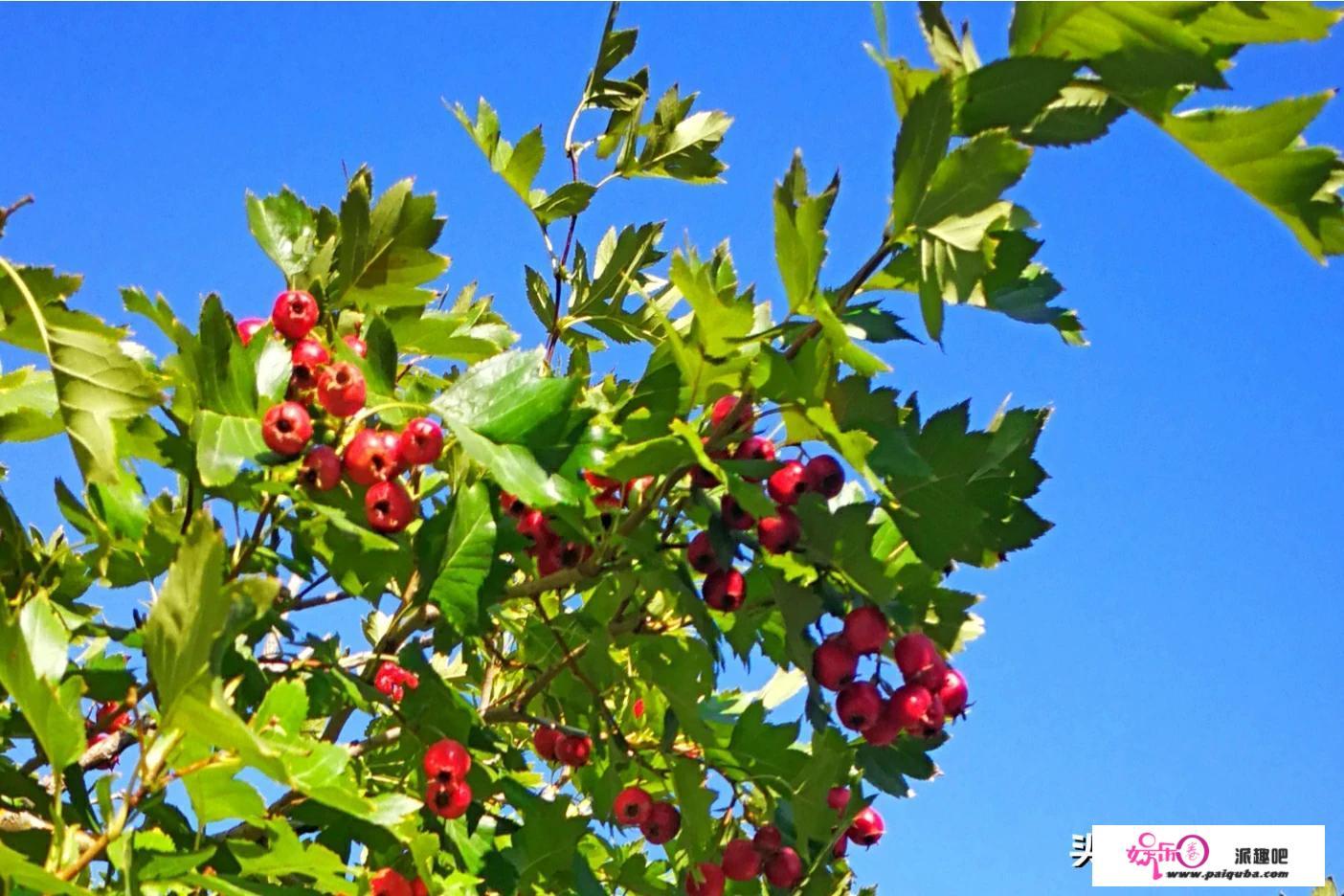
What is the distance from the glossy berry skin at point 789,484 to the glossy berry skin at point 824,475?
0.01 metres

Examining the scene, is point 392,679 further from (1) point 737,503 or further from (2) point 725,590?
(1) point 737,503

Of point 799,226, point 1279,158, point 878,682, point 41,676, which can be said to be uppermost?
point 1279,158

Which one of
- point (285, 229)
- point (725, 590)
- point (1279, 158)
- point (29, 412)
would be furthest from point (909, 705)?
point (29, 412)

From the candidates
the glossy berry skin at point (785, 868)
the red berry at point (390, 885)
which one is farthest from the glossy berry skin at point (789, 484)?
the red berry at point (390, 885)

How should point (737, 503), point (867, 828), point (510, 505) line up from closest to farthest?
point (737, 503) → point (510, 505) → point (867, 828)

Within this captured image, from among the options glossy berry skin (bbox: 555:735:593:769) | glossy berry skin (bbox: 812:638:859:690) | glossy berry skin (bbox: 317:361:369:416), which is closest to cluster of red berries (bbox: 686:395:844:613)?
glossy berry skin (bbox: 812:638:859:690)

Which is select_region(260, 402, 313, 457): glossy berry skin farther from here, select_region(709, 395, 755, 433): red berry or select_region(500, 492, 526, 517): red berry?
select_region(709, 395, 755, 433): red berry

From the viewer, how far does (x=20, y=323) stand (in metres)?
1.77

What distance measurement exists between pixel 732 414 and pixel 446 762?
66cm

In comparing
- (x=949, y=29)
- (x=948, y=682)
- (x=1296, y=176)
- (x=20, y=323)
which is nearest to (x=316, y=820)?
(x=20, y=323)

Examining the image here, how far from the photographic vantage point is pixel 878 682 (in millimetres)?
1829

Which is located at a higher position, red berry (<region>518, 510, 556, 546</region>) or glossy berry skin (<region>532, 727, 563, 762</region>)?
red berry (<region>518, 510, 556, 546</region>)

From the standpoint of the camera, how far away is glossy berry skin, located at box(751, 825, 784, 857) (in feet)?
6.95

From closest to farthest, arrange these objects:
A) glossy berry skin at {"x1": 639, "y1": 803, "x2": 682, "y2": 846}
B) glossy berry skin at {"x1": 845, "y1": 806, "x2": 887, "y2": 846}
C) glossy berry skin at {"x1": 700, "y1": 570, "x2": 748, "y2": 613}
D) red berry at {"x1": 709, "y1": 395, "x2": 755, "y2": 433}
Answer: red berry at {"x1": 709, "y1": 395, "x2": 755, "y2": 433}
glossy berry skin at {"x1": 700, "y1": 570, "x2": 748, "y2": 613}
glossy berry skin at {"x1": 639, "y1": 803, "x2": 682, "y2": 846}
glossy berry skin at {"x1": 845, "y1": 806, "x2": 887, "y2": 846}
